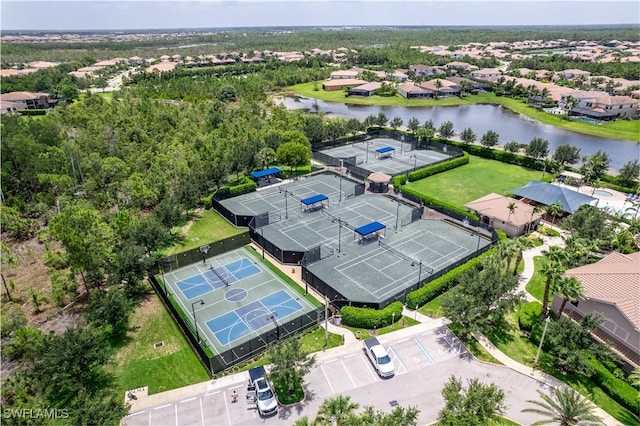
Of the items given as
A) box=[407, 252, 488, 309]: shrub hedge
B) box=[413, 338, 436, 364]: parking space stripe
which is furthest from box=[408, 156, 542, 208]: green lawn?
box=[413, 338, 436, 364]: parking space stripe

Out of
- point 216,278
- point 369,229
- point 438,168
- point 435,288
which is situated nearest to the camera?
point 435,288

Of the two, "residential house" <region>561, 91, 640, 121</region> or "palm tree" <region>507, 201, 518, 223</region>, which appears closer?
"palm tree" <region>507, 201, 518, 223</region>

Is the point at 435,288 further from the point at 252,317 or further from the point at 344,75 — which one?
the point at 344,75

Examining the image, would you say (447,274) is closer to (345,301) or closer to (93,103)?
(345,301)

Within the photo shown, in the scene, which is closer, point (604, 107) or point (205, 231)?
point (205, 231)

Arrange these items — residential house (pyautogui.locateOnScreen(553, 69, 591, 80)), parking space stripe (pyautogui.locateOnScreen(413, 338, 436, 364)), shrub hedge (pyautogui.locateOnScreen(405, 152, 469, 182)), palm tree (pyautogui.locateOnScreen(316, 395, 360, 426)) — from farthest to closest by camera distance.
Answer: residential house (pyautogui.locateOnScreen(553, 69, 591, 80)) < shrub hedge (pyautogui.locateOnScreen(405, 152, 469, 182)) < parking space stripe (pyautogui.locateOnScreen(413, 338, 436, 364)) < palm tree (pyautogui.locateOnScreen(316, 395, 360, 426))

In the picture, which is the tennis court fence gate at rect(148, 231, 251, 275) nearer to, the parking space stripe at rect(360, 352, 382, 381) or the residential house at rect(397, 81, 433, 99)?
the parking space stripe at rect(360, 352, 382, 381)

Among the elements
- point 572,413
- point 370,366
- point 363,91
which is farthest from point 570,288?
point 363,91
